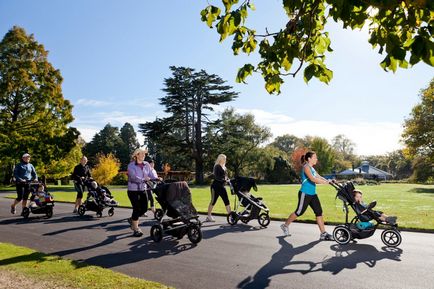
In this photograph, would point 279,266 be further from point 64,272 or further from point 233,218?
point 233,218

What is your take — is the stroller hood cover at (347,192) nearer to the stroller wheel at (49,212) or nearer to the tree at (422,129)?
the stroller wheel at (49,212)

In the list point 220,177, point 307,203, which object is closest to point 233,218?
point 220,177

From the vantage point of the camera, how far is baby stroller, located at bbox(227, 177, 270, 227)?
10789mm

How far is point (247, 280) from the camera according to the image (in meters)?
5.70

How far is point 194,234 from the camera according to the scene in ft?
27.9

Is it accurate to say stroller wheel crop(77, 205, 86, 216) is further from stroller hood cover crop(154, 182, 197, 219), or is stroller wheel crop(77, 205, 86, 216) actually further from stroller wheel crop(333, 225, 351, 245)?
stroller wheel crop(333, 225, 351, 245)

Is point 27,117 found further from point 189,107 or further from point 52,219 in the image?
point 52,219

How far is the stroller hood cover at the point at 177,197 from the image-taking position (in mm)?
8680

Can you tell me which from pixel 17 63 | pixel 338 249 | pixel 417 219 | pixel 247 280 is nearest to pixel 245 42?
pixel 247 280

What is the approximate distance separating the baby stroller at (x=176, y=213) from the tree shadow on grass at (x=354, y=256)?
302cm

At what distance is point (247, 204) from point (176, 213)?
285 centimetres

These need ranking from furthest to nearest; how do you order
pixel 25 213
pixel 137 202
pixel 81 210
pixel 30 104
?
pixel 30 104, pixel 81 210, pixel 25 213, pixel 137 202

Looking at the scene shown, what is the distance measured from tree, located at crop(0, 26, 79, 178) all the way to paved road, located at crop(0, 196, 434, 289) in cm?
2593

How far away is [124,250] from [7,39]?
3169 centimetres
